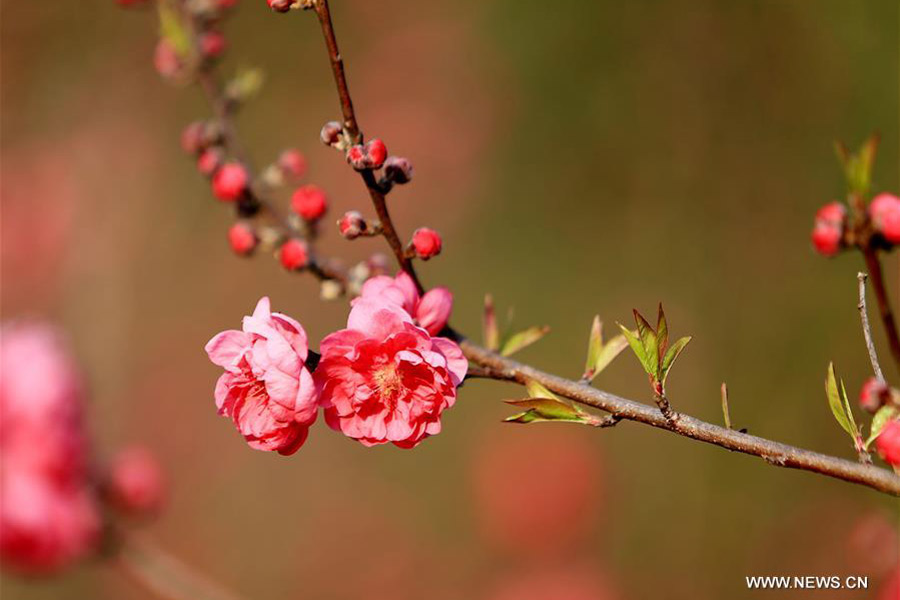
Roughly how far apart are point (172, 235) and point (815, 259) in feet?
8.75

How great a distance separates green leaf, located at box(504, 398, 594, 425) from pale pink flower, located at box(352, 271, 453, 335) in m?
0.11

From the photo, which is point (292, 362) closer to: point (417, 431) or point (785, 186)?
point (417, 431)

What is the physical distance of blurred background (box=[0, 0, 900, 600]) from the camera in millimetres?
2314

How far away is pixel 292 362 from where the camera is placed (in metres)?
0.65

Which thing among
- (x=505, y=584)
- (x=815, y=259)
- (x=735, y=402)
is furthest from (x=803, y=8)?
(x=505, y=584)

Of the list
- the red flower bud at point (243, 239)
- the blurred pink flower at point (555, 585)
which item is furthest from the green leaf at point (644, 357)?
the blurred pink flower at point (555, 585)

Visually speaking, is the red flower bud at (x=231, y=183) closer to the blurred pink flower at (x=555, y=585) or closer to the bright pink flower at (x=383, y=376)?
the bright pink flower at (x=383, y=376)

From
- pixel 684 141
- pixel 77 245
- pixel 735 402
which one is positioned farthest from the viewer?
pixel 77 245

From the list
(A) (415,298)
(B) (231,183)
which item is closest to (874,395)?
(A) (415,298)

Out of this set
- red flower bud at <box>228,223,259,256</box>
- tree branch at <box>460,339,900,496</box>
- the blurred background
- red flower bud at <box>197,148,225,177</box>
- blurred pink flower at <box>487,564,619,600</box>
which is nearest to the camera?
tree branch at <box>460,339,900,496</box>

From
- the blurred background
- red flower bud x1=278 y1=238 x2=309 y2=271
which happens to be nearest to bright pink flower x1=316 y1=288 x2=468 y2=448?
red flower bud x1=278 y1=238 x2=309 y2=271

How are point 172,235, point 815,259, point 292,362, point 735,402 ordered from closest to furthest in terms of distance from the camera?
point 292,362 → point 735,402 → point 815,259 → point 172,235

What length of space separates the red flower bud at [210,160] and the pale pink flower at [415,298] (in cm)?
45

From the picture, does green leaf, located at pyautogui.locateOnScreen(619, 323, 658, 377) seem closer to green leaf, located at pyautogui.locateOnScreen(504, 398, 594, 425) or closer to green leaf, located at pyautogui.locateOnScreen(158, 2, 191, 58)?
green leaf, located at pyautogui.locateOnScreen(504, 398, 594, 425)
